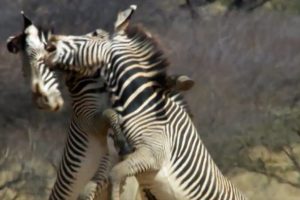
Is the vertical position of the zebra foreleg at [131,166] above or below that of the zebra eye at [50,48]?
below

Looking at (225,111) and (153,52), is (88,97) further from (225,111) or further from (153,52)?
(225,111)

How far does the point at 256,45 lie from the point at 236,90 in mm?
611

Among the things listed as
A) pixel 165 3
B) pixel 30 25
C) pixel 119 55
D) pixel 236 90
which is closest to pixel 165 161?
pixel 119 55

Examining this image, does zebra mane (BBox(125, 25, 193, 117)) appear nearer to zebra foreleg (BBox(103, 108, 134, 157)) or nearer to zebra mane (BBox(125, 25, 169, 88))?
zebra mane (BBox(125, 25, 169, 88))

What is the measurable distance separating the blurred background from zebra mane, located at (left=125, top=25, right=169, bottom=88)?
413 cm

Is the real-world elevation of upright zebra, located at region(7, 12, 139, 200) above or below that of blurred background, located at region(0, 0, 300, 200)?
above

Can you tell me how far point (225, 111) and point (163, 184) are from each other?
188 inches

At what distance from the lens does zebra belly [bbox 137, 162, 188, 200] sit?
4762 mm

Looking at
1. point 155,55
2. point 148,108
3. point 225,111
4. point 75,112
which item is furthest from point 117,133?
point 225,111

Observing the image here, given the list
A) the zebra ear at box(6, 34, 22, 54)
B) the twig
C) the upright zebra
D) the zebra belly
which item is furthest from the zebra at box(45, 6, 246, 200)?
the twig

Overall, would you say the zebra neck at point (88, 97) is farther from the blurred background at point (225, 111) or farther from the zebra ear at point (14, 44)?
the blurred background at point (225, 111)

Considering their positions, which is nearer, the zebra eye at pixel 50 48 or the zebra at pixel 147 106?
the zebra at pixel 147 106

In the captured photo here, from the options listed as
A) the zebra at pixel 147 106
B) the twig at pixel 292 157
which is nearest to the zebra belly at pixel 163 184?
the zebra at pixel 147 106

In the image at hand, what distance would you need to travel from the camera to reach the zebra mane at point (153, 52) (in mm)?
4980
